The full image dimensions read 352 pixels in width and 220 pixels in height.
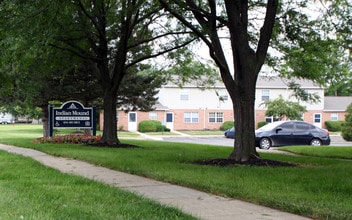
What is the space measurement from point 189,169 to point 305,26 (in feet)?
23.3

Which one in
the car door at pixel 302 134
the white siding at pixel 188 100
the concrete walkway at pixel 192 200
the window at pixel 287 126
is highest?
the white siding at pixel 188 100

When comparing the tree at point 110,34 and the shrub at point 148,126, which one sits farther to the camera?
the shrub at point 148,126

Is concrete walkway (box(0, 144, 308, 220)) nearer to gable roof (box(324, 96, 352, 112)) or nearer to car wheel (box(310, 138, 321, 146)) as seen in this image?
car wheel (box(310, 138, 321, 146))

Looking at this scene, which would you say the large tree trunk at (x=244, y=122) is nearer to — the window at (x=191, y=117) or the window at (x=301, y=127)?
the window at (x=301, y=127)

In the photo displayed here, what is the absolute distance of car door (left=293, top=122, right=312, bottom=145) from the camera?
23391 mm

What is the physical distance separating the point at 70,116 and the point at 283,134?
10.7 m

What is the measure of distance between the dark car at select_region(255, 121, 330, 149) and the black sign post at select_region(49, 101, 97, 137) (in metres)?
8.49

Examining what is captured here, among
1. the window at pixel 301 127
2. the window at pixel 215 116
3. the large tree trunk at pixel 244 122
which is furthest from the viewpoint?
the window at pixel 215 116

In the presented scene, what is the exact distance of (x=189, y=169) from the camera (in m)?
10.9

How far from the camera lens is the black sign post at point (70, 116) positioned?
2211 cm

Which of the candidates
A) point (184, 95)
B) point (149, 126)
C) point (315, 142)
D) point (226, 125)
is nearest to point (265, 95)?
point (226, 125)

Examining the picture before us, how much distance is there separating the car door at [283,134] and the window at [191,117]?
28977mm

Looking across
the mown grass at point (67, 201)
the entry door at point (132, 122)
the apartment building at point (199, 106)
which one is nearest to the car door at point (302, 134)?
the mown grass at point (67, 201)

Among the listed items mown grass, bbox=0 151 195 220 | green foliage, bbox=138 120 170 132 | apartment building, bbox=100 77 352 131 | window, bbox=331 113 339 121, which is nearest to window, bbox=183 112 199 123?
apartment building, bbox=100 77 352 131
